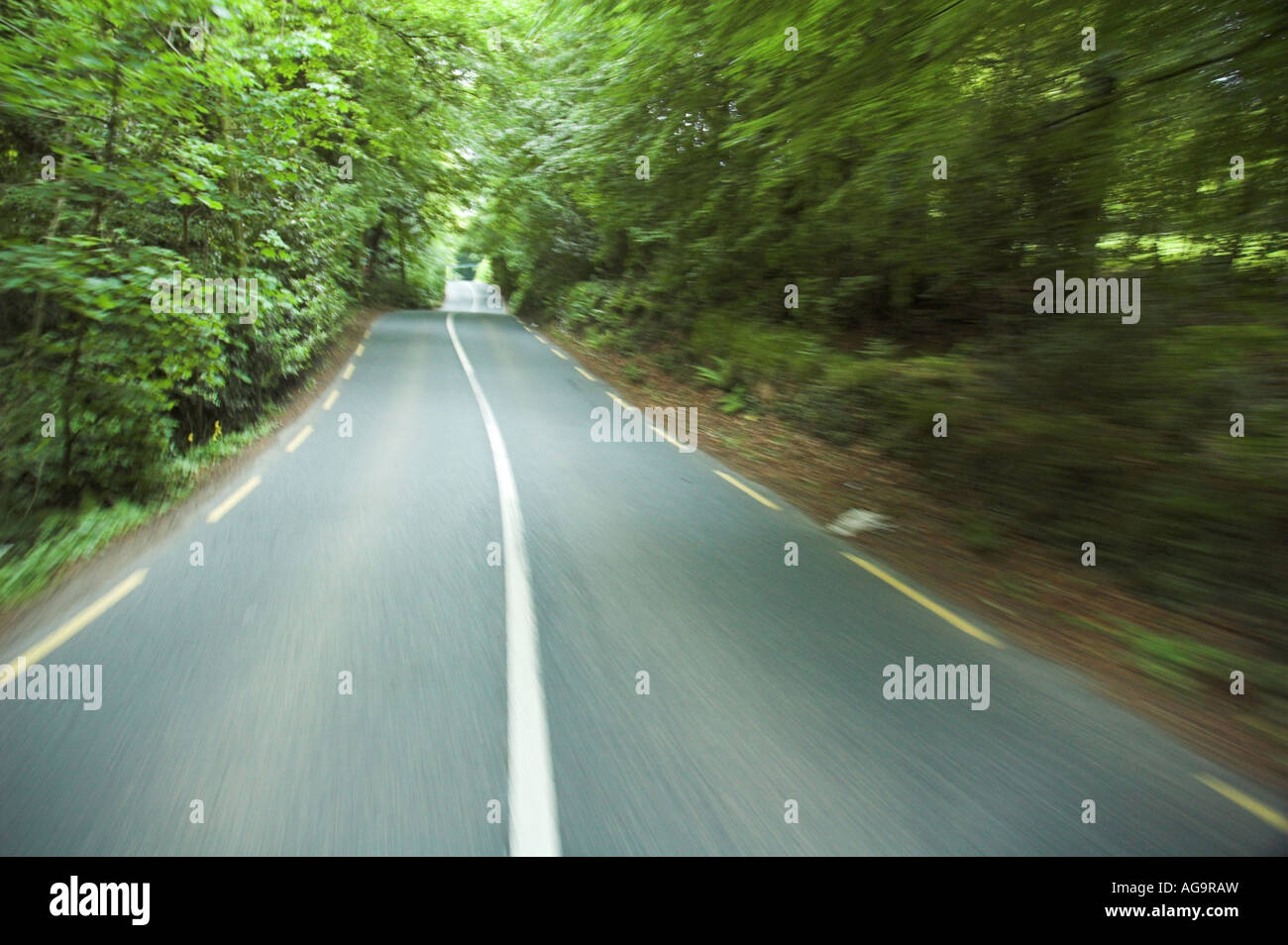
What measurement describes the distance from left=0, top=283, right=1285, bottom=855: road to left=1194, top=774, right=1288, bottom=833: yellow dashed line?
0.02 meters

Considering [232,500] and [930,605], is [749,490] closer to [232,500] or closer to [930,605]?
[930,605]

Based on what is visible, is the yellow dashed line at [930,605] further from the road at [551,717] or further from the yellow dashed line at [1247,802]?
the yellow dashed line at [1247,802]

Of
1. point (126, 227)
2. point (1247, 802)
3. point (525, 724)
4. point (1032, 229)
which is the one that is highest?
point (126, 227)

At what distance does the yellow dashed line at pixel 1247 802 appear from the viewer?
318 cm

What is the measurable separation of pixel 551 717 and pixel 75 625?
3523 millimetres

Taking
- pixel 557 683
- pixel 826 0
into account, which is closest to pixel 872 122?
pixel 826 0

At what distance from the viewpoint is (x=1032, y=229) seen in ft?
22.7

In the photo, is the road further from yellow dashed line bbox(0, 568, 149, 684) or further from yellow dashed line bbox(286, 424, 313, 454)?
yellow dashed line bbox(286, 424, 313, 454)

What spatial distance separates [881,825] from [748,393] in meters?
10.6

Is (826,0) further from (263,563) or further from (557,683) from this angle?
(263,563)

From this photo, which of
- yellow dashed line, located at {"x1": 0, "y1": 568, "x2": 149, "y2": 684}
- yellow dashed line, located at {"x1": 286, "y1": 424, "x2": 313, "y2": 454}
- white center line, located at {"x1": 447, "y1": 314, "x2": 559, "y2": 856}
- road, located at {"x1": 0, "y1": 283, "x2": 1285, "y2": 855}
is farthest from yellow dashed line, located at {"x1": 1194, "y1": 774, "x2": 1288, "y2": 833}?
yellow dashed line, located at {"x1": 286, "y1": 424, "x2": 313, "y2": 454}

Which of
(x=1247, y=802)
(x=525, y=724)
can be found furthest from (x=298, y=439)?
(x=1247, y=802)

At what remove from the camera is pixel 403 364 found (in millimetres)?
18953

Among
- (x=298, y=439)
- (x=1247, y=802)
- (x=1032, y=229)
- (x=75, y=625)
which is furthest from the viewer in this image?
(x=298, y=439)
